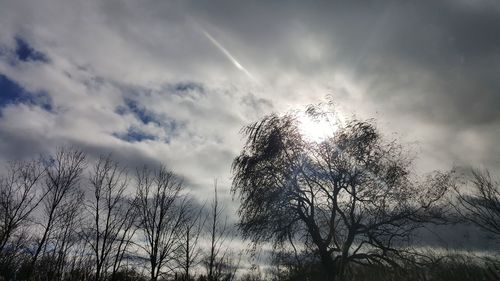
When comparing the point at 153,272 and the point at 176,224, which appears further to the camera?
the point at 176,224

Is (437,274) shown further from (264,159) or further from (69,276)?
(69,276)

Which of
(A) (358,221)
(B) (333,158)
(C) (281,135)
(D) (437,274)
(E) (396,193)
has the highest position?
(C) (281,135)

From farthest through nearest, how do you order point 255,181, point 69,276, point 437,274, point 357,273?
1. point 69,276
2. point 255,181
3. point 357,273
4. point 437,274

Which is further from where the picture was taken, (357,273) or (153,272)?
(153,272)

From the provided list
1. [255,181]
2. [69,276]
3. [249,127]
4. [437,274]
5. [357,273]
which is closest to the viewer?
[437,274]

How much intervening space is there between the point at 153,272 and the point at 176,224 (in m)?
3.21

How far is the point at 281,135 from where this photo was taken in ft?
62.5

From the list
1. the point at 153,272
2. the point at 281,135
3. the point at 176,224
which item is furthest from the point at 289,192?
the point at 153,272

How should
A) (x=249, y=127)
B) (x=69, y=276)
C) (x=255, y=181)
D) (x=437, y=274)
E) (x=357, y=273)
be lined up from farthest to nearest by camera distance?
(x=69, y=276), (x=249, y=127), (x=255, y=181), (x=357, y=273), (x=437, y=274)

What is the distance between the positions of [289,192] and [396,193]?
18.4 feet

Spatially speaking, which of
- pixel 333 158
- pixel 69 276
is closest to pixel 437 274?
pixel 333 158

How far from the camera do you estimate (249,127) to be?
65.9ft

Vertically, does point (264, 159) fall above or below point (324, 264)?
above

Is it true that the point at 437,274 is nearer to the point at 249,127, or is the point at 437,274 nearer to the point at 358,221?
the point at 358,221
